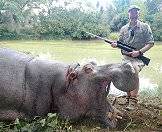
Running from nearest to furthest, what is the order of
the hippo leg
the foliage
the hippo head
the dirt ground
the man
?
the foliage, the hippo head, the hippo leg, the dirt ground, the man

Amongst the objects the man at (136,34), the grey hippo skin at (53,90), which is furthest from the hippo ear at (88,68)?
the man at (136,34)

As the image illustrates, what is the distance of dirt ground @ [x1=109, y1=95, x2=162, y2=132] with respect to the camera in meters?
5.18

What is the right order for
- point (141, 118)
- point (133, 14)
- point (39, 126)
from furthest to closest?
point (133, 14), point (141, 118), point (39, 126)

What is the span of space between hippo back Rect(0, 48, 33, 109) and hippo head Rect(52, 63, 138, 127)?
0.46 m

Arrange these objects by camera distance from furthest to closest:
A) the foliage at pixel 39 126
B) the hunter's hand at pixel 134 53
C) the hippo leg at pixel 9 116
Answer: the hunter's hand at pixel 134 53 < the hippo leg at pixel 9 116 < the foliage at pixel 39 126

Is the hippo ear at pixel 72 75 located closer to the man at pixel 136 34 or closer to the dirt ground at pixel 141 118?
the dirt ground at pixel 141 118

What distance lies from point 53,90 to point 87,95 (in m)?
0.42

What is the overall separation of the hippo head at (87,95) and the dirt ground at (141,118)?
11.4 inches

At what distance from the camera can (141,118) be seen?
217 inches

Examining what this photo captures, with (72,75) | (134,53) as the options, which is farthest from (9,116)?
(134,53)

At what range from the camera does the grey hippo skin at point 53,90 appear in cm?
487

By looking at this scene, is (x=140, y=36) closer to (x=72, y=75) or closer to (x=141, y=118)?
(x=141, y=118)

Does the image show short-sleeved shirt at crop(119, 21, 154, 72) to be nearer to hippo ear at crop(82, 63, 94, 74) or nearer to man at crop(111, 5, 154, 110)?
man at crop(111, 5, 154, 110)

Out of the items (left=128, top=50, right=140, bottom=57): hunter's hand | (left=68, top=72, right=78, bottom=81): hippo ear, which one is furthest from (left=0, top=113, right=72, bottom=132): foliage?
(left=128, top=50, right=140, bottom=57): hunter's hand
